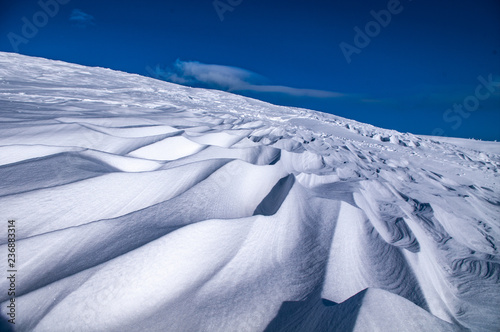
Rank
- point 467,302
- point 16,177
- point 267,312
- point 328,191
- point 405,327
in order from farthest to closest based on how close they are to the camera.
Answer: point 328,191, point 16,177, point 467,302, point 267,312, point 405,327

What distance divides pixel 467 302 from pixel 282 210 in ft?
2.93

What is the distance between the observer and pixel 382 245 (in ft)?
4.14

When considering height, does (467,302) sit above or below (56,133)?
below

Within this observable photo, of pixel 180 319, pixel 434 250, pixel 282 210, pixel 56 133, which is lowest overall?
pixel 180 319

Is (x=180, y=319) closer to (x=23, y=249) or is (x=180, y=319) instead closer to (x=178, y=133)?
(x=23, y=249)

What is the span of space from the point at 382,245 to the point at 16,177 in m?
1.96

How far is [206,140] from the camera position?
9.44 ft

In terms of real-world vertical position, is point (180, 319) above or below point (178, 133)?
below

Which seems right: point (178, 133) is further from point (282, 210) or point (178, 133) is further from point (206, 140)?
point (282, 210)

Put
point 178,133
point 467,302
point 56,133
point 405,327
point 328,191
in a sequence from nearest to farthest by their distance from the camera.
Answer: point 405,327, point 467,302, point 328,191, point 56,133, point 178,133

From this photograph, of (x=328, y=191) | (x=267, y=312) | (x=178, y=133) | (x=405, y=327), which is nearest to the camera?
(x=405, y=327)

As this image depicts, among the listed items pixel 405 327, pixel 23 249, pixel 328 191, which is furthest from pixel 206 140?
pixel 405 327

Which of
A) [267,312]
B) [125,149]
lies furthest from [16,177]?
[267,312]

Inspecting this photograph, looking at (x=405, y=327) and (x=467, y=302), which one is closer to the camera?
(x=405, y=327)
